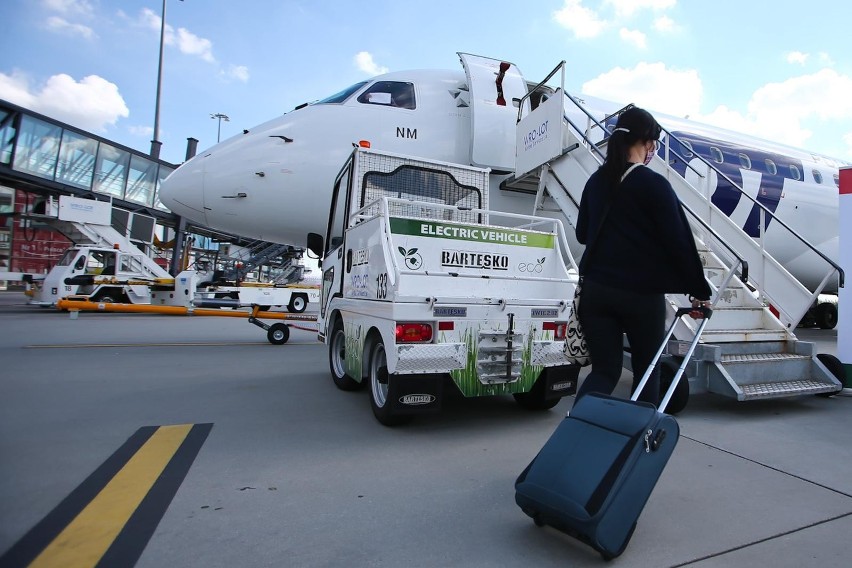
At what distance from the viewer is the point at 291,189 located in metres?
7.01

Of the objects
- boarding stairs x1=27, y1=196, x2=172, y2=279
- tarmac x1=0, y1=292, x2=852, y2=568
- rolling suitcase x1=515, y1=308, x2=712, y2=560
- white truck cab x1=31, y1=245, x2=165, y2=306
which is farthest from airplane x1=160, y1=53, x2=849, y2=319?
boarding stairs x1=27, y1=196, x2=172, y2=279

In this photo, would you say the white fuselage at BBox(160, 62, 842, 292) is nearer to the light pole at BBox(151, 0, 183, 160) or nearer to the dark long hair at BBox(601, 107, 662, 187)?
the dark long hair at BBox(601, 107, 662, 187)

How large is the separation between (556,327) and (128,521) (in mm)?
3045

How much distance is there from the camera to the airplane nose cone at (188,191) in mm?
7180

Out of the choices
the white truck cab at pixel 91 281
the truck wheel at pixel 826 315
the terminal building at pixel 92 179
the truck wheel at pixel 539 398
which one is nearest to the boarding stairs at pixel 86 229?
the terminal building at pixel 92 179

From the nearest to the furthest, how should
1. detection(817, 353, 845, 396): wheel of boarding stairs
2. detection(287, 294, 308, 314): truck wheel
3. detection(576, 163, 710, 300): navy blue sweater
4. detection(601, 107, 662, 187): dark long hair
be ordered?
detection(576, 163, 710, 300): navy blue sweater → detection(601, 107, 662, 187): dark long hair → detection(817, 353, 845, 396): wheel of boarding stairs → detection(287, 294, 308, 314): truck wheel

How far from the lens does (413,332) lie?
11.3 ft

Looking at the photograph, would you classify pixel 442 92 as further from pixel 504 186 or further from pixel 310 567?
pixel 310 567

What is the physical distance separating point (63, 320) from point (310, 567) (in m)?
13.8

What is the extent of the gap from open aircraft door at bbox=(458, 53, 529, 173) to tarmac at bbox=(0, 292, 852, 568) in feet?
12.7

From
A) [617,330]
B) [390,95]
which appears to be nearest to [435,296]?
[617,330]

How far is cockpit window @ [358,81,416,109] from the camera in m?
7.42

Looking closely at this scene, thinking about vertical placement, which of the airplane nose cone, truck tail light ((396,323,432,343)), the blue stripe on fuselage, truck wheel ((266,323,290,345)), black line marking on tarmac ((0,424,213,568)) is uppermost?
the blue stripe on fuselage

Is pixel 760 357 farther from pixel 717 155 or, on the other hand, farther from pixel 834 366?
pixel 717 155
